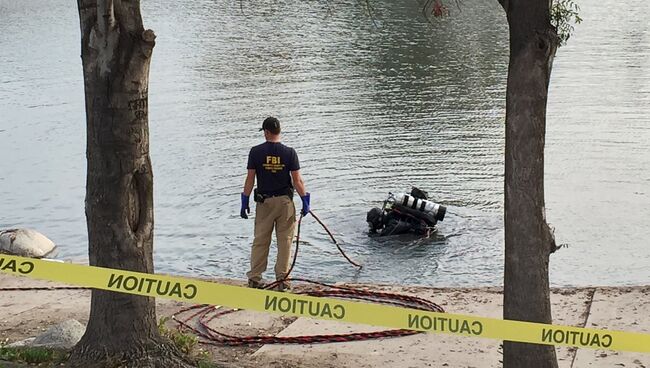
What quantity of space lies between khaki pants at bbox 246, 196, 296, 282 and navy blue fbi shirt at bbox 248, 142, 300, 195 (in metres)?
0.14

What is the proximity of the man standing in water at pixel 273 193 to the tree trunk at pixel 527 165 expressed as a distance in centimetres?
485

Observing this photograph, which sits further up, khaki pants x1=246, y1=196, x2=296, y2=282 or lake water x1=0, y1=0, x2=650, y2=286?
lake water x1=0, y1=0, x2=650, y2=286

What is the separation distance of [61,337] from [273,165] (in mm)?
3656

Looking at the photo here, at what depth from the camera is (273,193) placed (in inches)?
452

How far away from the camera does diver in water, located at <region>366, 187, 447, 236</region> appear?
16000 mm

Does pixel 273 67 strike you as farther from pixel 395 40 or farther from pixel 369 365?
pixel 369 365

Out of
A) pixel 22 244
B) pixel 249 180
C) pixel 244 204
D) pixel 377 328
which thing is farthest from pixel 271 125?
pixel 22 244

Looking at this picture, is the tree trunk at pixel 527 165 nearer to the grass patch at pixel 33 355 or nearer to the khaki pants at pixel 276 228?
the grass patch at pixel 33 355

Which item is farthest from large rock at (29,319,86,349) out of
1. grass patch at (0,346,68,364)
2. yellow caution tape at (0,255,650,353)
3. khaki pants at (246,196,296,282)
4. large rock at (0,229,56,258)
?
large rock at (0,229,56,258)

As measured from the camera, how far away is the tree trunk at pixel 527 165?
644 centimetres

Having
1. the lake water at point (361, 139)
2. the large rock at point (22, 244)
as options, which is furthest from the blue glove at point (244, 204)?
the large rock at point (22, 244)

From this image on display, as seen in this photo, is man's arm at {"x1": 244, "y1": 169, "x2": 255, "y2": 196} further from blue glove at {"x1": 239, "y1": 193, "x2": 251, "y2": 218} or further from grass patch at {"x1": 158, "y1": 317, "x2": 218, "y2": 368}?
grass patch at {"x1": 158, "y1": 317, "x2": 218, "y2": 368}

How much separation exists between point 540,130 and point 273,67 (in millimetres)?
29120

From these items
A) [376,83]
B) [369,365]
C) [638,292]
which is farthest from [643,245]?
[376,83]
